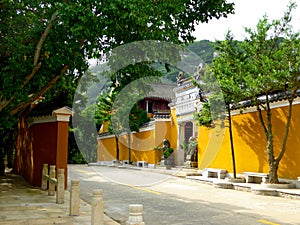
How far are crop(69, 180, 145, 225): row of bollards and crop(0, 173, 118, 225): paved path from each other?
23 centimetres

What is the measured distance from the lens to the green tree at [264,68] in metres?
10.4

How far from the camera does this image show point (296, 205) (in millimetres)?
8359

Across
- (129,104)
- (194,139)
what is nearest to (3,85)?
(194,139)

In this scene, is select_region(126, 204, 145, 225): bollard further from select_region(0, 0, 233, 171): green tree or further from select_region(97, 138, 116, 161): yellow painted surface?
select_region(97, 138, 116, 161): yellow painted surface

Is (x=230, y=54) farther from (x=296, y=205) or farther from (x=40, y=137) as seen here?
(x=40, y=137)

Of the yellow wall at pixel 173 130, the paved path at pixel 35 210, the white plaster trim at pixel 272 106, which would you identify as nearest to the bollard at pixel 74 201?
the paved path at pixel 35 210

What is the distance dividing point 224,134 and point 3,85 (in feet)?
34.3

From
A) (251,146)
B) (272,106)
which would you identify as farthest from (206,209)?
(251,146)

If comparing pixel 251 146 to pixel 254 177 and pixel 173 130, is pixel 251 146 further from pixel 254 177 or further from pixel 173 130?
pixel 173 130

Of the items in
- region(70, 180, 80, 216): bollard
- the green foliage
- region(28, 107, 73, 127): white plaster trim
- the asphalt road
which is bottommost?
the asphalt road

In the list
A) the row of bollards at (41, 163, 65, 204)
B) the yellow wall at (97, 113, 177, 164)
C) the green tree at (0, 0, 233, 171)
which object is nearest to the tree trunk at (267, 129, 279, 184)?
the green tree at (0, 0, 233, 171)

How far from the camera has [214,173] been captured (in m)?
15.5

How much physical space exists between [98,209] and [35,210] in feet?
9.01

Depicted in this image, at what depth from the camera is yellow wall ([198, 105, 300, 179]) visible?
458 inches
